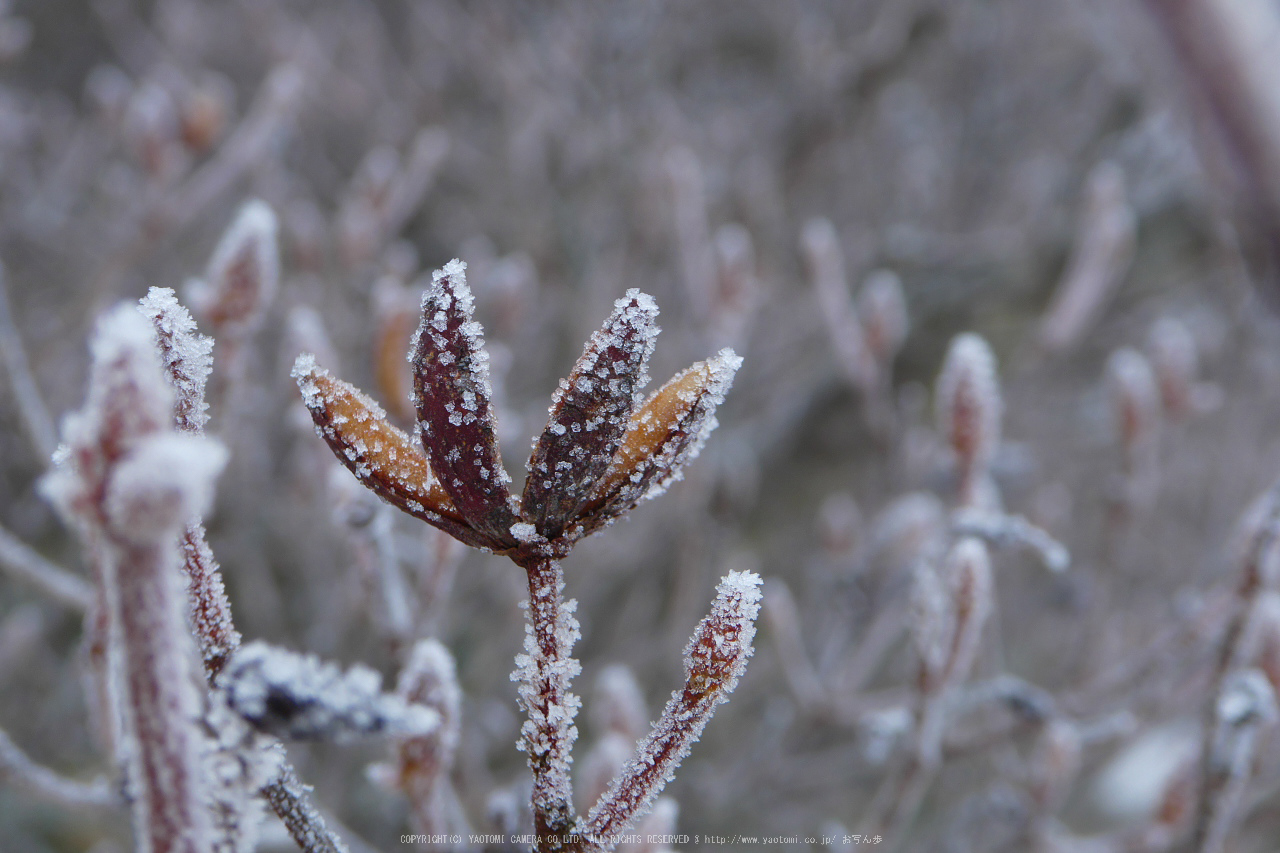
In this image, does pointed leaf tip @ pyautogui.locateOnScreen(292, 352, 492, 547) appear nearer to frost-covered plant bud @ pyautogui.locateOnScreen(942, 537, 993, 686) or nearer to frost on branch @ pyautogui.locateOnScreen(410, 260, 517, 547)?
frost on branch @ pyautogui.locateOnScreen(410, 260, 517, 547)

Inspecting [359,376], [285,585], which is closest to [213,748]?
[359,376]

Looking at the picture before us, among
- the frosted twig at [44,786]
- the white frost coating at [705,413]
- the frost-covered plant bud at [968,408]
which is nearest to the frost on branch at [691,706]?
the white frost coating at [705,413]

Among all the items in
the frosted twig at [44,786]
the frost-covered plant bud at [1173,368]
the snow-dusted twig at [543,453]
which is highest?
the frost-covered plant bud at [1173,368]

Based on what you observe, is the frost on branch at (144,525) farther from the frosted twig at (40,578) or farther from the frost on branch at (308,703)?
the frosted twig at (40,578)

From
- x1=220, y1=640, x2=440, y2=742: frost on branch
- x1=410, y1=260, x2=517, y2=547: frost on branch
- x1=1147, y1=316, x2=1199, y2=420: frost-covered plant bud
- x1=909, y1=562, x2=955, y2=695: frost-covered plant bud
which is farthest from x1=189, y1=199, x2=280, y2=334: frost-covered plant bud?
x1=1147, y1=316, x2=1199, y2=420: frost-covered plant bud

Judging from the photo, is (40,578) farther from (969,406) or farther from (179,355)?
(969,406)
